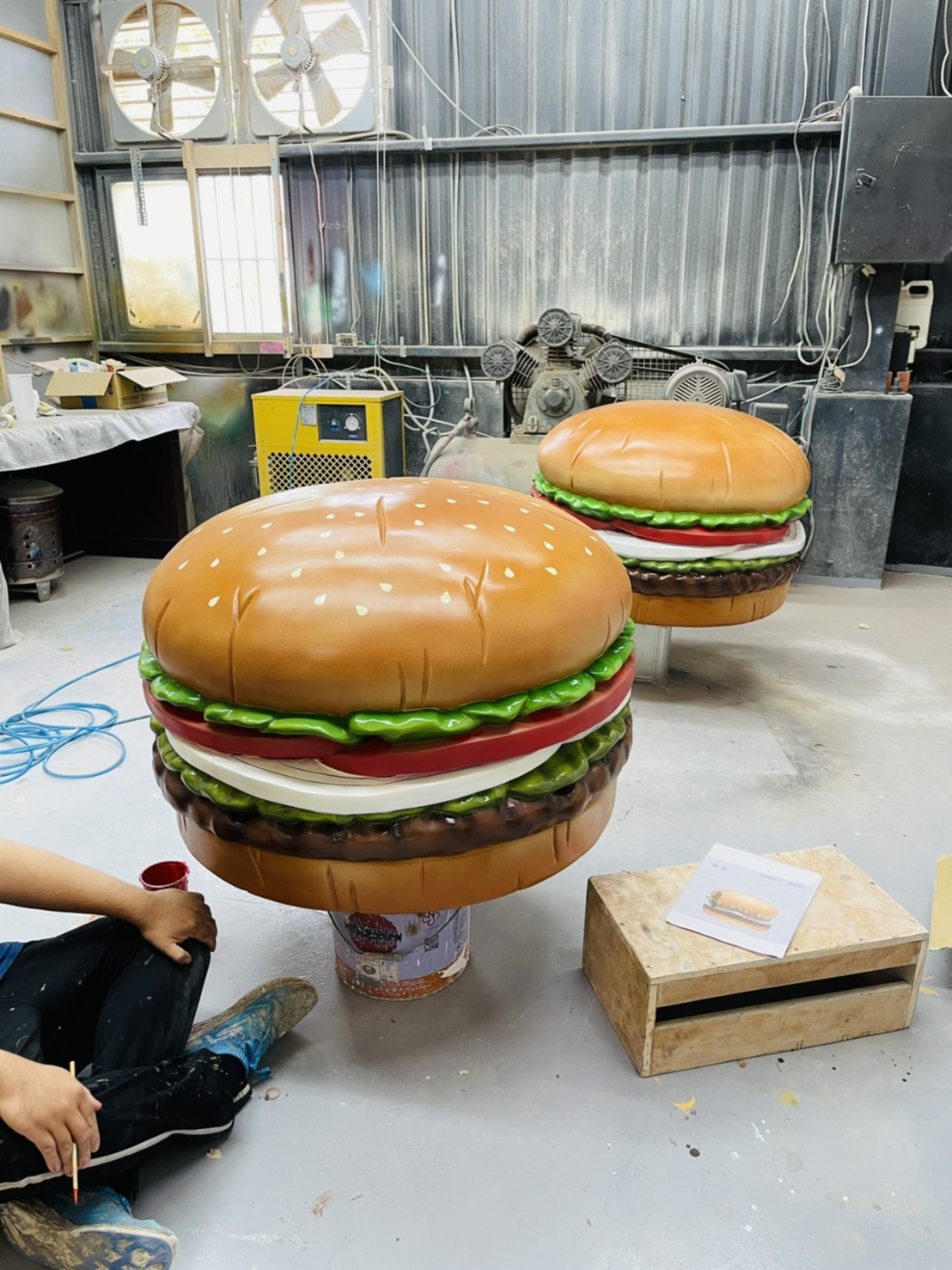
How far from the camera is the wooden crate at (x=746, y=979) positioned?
163 cm

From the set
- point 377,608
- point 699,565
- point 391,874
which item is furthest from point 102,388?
point 391,874

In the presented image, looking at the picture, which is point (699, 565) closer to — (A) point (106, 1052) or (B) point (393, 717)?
(B) point (393, 717)

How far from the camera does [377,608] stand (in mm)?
1396

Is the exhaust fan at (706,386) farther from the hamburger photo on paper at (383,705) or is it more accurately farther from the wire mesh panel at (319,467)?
the hamburger photo on paper at (383,705)

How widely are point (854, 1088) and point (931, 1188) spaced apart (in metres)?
0.22

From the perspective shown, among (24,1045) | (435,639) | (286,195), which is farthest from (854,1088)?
(286,195)

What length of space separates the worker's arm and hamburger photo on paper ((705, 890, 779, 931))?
3.37ft

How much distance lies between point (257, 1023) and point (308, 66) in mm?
5471

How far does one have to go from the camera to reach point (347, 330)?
5.66 m

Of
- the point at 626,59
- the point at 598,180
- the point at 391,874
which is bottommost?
the point at 391,874

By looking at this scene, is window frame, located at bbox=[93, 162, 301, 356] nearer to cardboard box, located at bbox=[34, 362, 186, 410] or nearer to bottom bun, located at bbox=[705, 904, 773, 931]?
cardboard box, located at bbox=[34, 362, 186, 410]

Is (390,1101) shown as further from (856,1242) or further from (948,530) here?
(948,530)

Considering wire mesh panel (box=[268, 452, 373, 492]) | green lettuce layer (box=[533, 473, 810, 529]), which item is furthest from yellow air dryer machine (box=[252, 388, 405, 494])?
green lettuce layer (box=[533, 473, 810, 529])

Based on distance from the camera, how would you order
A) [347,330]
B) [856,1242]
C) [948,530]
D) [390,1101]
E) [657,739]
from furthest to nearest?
[347,330], [948,530], [657,739], [390,1101], [856,1242]
